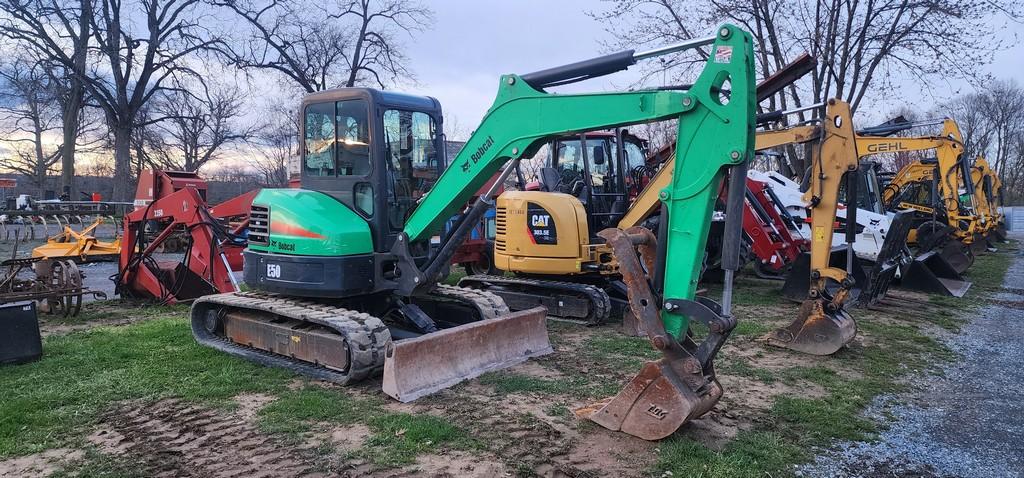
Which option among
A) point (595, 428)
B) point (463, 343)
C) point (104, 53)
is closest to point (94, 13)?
point (104, 53)

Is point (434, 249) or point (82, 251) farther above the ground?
point (434, 249)

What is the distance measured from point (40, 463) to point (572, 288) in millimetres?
5648

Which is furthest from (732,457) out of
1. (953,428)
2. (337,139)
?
(337,139)

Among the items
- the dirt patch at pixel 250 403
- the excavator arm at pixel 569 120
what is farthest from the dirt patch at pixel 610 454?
the dirt patch at pixel 250 403

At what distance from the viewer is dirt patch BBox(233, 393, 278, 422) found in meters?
4.81

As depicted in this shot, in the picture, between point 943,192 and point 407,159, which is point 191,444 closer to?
point 407,159

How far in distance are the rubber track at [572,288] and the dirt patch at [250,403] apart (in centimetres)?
407

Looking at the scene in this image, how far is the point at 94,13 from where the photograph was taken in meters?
22.9

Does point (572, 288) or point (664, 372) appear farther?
point (572, 288)

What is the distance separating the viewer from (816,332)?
678 cm

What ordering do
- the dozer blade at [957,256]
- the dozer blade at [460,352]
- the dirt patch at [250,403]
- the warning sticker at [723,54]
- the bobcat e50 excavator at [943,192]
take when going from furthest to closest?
the dozer blade at [957,256] < the bobcat e50 excavator at [943,192] < the dozer blade at [460,352] < the dirt patch at [250,403] < the warning sticker at [723,54]

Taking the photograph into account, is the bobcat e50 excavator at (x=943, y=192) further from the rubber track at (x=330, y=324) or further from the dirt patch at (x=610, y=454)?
the dirt patch at (x=610, y=454)

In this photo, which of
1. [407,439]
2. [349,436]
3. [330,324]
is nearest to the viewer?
Result: [407,439]

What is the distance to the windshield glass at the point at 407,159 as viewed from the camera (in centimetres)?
597
